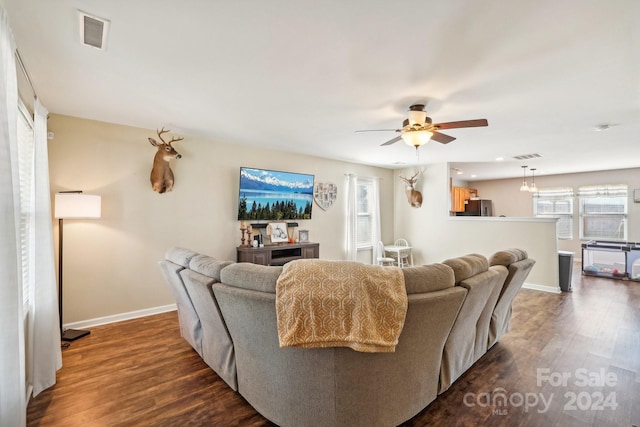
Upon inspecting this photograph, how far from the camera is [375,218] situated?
21.8ft

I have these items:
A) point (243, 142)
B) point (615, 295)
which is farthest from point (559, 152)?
point (243, 142)

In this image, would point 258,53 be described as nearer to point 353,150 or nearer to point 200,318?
point 200,318

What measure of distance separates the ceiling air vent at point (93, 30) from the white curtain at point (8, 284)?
34cm

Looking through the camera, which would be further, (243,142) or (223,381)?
(243,142)

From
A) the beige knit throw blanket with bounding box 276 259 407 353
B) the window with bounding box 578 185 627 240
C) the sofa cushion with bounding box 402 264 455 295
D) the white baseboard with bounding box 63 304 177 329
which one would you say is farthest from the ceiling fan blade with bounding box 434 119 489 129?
the window with bounding box 578 185 627 240

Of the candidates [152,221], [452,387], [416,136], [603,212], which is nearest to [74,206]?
[152,221]

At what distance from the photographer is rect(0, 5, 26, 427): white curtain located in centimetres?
133

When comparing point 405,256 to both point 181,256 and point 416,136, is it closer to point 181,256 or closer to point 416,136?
point 416,136

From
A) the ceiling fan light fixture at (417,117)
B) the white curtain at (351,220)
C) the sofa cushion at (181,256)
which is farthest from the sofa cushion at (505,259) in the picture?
the white curtain at (351,220)

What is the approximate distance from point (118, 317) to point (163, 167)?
194cm

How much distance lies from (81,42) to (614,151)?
7387 mm

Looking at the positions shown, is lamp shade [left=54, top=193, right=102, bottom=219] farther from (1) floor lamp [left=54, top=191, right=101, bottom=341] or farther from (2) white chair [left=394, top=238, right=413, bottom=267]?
(2) white chair [left=394, top=238, right=413, bottom=267]

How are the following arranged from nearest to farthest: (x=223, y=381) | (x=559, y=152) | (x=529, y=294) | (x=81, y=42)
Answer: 1. (x=81, y=42)
2. (x=223, y=381)
3. (x=529, y=294)
4. (x=559, y=152)

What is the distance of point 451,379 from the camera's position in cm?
210
